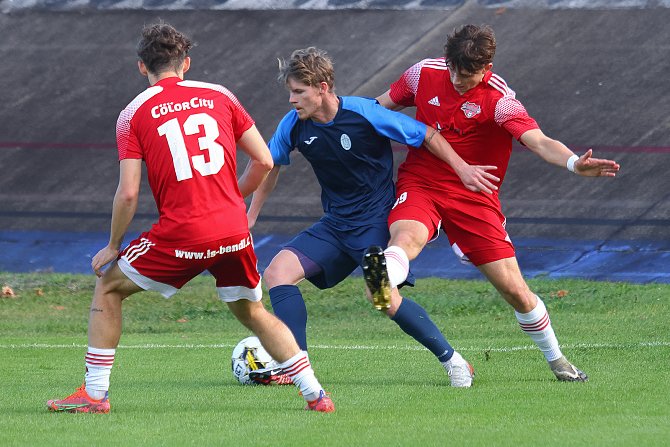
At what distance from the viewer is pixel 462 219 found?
7.41m

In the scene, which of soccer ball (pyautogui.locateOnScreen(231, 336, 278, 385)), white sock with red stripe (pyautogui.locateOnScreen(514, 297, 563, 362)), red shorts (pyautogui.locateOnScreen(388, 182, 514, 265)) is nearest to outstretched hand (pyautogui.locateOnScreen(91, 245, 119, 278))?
soccer ball (pyautogui.locateOnScreen(231, 336, 278, 385))

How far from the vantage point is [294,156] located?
17.9m

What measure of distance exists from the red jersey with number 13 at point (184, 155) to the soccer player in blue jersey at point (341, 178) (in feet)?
3.85

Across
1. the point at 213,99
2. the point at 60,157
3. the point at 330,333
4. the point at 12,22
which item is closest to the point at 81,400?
the point at 213,99

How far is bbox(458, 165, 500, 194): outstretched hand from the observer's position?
7.18 meters

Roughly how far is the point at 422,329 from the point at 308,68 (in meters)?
1.63

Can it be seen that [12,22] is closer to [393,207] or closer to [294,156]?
[294,156]

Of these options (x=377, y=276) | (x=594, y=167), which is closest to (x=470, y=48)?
(x=594, y=167)

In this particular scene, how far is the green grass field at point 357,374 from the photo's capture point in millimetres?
5590

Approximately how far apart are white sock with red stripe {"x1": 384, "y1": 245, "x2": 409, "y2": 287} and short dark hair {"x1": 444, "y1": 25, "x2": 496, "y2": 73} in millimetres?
1153

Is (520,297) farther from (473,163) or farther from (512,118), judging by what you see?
(512,118)

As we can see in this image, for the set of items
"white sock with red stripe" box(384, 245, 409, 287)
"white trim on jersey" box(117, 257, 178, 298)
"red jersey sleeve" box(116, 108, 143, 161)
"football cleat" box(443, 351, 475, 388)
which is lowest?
"football cleat" box(443, 351, 475, 388)

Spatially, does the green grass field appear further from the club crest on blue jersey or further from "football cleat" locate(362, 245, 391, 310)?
the club crest on blue jersey

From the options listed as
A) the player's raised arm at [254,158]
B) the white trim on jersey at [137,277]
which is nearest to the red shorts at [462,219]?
the player's raised arm at [254,158]
